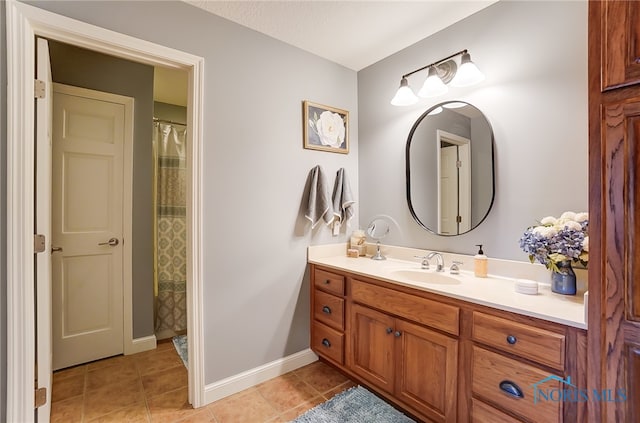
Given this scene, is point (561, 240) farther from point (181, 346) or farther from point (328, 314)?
point (181, 346)

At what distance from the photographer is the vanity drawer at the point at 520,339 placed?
3.49ft

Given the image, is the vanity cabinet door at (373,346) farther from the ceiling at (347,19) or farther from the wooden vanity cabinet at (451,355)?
the ceiling at (347,19)

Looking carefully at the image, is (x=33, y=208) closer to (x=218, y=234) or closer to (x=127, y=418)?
(x=218, y=234)

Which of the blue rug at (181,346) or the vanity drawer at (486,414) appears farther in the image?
the blue rug at (181,346)

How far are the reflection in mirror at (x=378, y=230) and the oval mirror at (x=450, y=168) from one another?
29 cm

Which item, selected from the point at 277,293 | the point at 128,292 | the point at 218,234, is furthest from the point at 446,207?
the point at 128,292

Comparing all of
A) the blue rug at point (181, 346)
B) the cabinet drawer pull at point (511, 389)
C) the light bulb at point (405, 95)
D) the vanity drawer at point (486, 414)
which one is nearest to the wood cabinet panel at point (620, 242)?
the cabinet drawer pull at point (511, 389)

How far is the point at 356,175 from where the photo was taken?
2.60 metres

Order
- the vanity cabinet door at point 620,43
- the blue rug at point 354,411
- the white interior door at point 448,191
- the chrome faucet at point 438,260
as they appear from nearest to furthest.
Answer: the vanity cabinet door at point 620,43
the blue rug at point 354,411
the chrome faucet at point 438,260
the white interior door at point 448,191

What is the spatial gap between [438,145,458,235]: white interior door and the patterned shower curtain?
7.83ft

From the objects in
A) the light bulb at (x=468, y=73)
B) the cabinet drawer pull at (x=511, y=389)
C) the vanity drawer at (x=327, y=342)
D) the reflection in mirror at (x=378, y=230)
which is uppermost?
the light bulb at (x=468, y=73)

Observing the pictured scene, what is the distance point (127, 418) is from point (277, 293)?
3.59 ft

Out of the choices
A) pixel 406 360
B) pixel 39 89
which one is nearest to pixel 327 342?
pixel 406 360

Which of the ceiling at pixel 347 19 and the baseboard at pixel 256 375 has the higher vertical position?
the ceiling at pixel 347 19
